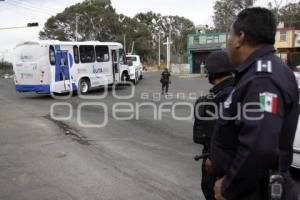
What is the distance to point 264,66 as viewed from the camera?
7.47 ft

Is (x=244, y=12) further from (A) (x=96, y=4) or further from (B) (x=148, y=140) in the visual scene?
(A) (x=96, y=4)

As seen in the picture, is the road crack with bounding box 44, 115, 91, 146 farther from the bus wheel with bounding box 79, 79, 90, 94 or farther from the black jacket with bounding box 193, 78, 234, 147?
the bus wheel with bounding box 79, 79, 90, 94

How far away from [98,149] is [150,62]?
74.5 meters

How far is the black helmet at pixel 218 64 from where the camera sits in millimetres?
3375

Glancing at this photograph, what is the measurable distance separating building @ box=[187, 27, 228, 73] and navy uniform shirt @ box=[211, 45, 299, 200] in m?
48.7

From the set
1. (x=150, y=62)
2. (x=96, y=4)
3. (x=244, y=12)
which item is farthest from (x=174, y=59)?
(x=244, y=12)

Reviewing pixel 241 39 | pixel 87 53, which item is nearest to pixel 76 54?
pixel 87 53

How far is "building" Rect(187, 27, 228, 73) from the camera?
51.3 meters

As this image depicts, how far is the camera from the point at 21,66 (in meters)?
21.5

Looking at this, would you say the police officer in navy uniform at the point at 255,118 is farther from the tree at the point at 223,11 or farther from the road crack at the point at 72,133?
the tree at the point at 223,11

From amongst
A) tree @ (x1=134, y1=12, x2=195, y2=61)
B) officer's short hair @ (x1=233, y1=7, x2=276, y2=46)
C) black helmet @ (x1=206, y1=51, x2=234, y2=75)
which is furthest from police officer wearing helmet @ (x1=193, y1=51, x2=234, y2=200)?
tree @ (x1=134, y1=12, x2=195, y2=61)

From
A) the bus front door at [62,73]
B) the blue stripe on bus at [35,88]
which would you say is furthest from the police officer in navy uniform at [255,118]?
the bus front door at [62,73]

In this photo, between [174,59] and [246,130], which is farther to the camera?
[174,59]

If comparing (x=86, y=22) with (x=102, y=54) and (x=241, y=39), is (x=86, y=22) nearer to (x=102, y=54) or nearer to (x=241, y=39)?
(x=102, y=54)
